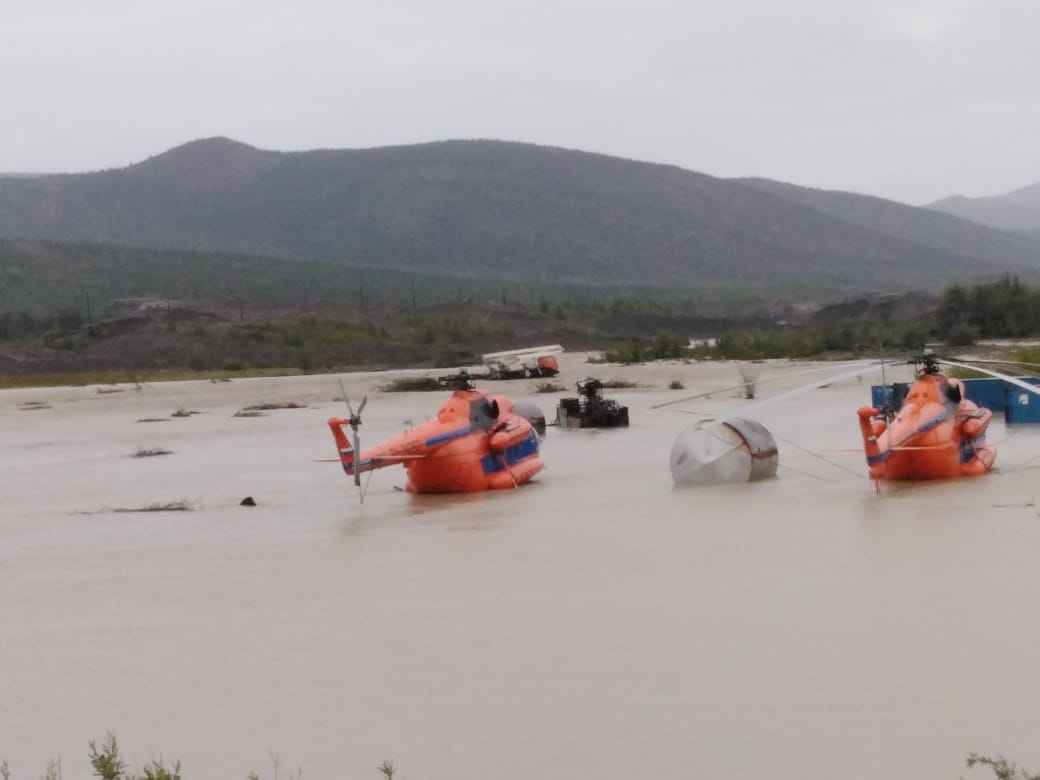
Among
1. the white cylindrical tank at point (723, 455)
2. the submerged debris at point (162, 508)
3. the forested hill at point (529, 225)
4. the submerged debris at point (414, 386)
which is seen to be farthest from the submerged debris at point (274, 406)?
the forested hill at point (529, 225)

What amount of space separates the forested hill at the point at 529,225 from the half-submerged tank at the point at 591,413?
419ft

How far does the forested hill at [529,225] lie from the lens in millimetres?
171225

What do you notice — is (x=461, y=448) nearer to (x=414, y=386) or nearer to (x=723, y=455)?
(x=723, y=455)

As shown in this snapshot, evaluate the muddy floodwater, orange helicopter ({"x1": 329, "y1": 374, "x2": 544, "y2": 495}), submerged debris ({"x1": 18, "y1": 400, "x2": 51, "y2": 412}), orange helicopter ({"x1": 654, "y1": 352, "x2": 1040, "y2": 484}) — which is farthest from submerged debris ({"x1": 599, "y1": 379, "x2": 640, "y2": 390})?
orange helicopter ({"x1": 654, "y1": 352, "x2": 1040, "y2": 484})

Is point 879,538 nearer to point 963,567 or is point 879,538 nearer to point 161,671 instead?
point 963,567

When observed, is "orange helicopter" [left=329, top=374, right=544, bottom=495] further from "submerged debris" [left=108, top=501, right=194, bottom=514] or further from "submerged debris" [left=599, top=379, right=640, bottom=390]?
"submerged debris" [left=599, top=379, right=640, bottom=390]

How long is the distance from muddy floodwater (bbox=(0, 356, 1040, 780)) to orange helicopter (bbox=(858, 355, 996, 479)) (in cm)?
37

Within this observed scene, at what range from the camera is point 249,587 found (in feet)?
53.1

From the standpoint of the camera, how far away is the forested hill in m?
171

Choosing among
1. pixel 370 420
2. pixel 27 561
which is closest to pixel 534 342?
pixel 370 420

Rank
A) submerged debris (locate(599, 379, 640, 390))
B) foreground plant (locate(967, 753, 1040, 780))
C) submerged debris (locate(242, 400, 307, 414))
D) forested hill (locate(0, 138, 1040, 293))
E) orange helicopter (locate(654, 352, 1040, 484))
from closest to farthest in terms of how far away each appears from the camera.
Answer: foreground plant (locate(967, 753, 1040, 780)), orange helicopter (locate(654, 352, 1040, 484)), submerged debris (locate(242, 400, 307, 414)), submerged debris (locate(599, 379, 640, 390)), forested hill (locate(0, 138, 1040, 293))

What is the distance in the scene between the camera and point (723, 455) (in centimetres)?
2238

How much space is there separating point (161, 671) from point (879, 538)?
301 inches

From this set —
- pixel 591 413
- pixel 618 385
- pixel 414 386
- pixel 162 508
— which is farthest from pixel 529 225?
pixel 162 508
